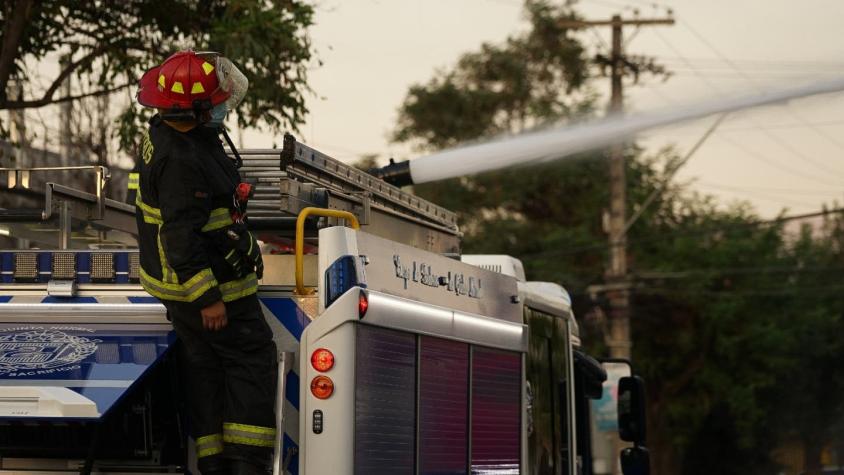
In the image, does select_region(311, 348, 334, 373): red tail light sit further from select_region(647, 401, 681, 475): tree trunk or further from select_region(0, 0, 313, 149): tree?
select_region(647, 401, 681, 475): tree trunk

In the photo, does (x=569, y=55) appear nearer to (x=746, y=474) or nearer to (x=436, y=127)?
(x=436, y=127)

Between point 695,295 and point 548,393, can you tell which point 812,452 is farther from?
point 548,393

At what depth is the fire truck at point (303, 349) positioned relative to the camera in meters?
5.21

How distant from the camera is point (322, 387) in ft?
17.0

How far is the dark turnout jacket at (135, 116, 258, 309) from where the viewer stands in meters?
5.19

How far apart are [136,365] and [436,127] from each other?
129ft

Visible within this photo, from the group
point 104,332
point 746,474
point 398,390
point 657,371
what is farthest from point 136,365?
point 746,474

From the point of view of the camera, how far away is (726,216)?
129 ft

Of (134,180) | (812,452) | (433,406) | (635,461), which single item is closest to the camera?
(134,180)

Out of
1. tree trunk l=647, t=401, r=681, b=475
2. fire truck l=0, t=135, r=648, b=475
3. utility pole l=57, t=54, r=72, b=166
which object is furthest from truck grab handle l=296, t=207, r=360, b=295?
tree trunk l=647, t=401, r=681, b=475

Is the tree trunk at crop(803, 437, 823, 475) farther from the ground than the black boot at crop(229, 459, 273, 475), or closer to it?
farther from the ground

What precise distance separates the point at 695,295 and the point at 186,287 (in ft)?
113

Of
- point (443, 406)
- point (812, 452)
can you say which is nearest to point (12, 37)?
point (443, 406)

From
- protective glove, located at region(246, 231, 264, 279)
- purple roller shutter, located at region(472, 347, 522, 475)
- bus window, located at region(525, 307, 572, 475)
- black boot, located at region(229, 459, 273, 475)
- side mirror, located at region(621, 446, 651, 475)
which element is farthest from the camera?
side mirror, located at region(621, 446, 651, 475)
